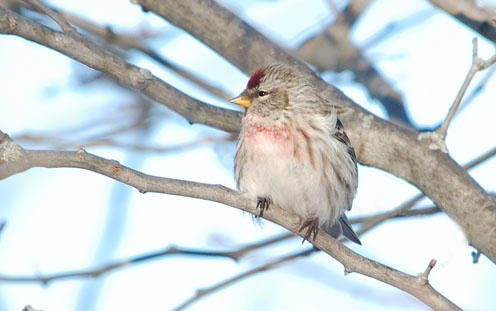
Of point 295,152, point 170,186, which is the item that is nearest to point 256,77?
point 295,152

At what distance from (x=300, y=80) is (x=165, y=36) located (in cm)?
93

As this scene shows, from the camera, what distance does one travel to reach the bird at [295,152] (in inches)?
136

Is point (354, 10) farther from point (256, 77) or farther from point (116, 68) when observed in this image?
point (116, 68)

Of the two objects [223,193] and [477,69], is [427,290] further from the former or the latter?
[477,69]

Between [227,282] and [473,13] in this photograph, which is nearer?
[227,282]

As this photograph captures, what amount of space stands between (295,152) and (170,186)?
1211 mm

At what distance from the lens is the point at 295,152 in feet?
11.4

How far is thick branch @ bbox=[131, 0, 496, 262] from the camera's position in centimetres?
308

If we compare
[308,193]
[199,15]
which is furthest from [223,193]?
[199,15]

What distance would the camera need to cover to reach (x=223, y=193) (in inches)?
98.7

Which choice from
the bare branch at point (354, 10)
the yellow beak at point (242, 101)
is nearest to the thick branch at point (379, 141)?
the yellow beak at point (242, 101)

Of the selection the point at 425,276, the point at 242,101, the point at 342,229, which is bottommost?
the point at 425,276

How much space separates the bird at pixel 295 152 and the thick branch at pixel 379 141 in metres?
0.09

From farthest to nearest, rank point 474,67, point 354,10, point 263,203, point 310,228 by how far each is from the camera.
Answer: point 354,10
point 263,203
point 310,228
point 474,67
